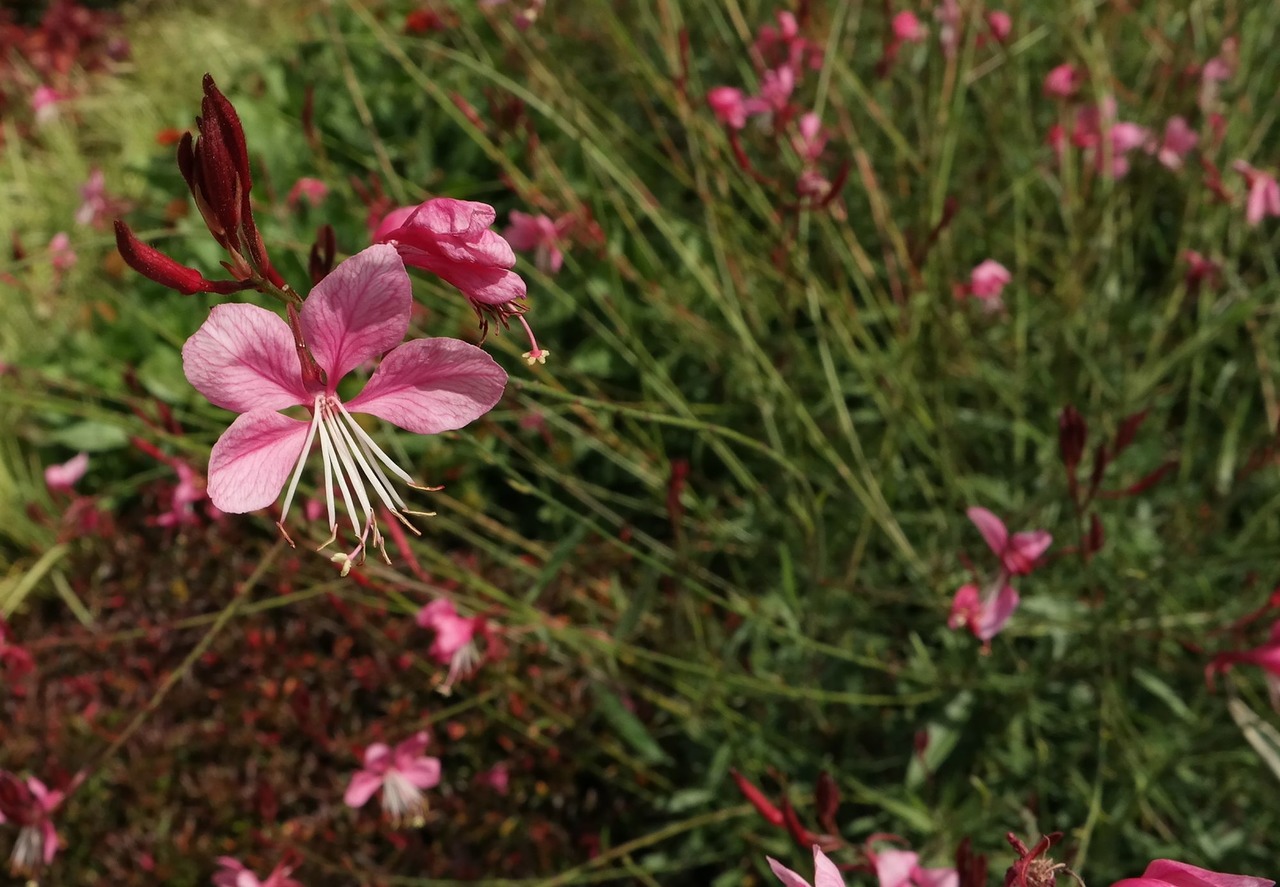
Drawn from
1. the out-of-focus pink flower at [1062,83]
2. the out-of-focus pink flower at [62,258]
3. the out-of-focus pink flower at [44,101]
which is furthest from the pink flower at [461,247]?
the out-of-focus pink flower at [44,101]

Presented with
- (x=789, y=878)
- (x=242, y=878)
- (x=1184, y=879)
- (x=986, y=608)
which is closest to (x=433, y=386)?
(x=789, y=878)

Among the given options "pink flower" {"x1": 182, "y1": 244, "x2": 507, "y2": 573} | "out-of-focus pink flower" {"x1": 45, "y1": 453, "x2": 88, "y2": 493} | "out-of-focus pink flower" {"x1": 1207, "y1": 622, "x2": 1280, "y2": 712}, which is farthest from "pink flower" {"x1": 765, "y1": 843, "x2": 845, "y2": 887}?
"out-of-focus pink flower" {"x1": 45, "y1": 453, "x2": 88, "y2": 493}

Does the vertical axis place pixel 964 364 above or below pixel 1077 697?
above

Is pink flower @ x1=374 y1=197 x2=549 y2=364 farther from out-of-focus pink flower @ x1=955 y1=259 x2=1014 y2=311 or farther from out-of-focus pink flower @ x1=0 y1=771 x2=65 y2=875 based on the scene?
out-of-focus pink flower @ x1=955 y1=259 x2=1014 y2=311

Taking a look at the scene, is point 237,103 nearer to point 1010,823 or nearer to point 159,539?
point 159,539

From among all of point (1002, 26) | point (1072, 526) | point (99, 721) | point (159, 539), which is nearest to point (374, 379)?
point (1072, 526)

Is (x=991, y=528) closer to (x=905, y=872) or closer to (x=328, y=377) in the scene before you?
(x=905, y=872)
